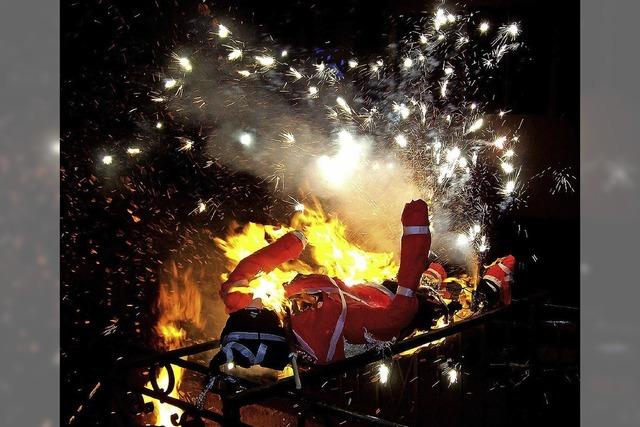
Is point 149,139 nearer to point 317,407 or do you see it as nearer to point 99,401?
point 99,401

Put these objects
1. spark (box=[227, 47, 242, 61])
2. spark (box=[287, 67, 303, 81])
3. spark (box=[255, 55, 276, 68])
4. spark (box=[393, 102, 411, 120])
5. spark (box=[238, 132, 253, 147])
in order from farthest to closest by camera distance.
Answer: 1. spark (box=[393, 102, 411, 120])
2. spark (box=[287, 67, 303, 81])
3. spark (box=[255, 55, 276, 68])
4. spark (box=[238, 132, 253, 147])
5. spark (box=[227, 47, 242, 61])

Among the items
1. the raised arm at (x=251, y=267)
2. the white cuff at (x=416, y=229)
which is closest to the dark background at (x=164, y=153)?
the raised arm at (x=251, y=267)

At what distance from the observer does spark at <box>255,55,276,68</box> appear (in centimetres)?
610

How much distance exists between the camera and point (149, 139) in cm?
538

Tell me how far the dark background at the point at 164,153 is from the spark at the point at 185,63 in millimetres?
152

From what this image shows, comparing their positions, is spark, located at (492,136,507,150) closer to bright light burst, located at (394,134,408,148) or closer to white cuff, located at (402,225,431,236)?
bright light burst, located at (394,134,408,148)

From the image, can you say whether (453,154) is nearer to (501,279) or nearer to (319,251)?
(319,251)

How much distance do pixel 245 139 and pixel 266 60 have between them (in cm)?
97

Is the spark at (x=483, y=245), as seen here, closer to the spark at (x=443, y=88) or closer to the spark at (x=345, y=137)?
the spark at (x=443, y=88)

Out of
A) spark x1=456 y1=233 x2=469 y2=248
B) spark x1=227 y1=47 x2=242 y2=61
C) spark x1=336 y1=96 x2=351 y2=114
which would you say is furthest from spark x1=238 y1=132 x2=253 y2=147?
spark x1=456 y1=233 x2=469 y2=248

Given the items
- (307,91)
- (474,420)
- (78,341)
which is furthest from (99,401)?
(307,91)

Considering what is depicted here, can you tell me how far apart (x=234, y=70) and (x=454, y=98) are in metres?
2.86

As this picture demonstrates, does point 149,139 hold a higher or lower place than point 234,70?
lower

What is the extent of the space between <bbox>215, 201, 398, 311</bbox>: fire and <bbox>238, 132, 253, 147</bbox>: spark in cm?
92
